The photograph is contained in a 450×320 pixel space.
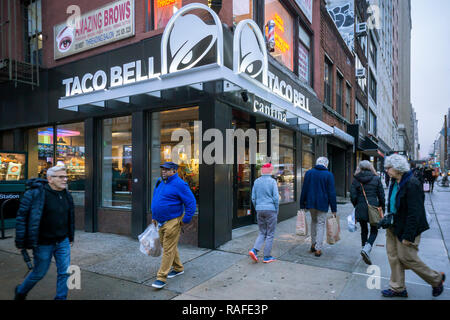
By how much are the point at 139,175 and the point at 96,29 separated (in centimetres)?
437

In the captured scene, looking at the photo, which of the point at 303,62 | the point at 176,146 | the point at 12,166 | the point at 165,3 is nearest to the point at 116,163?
the point at 176,146

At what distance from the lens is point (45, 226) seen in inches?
140

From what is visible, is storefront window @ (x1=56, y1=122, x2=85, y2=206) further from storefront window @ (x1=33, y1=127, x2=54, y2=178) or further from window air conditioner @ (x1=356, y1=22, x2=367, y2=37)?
window air conditioner @ (x1=356, y1=22, x2=367, y2=37)

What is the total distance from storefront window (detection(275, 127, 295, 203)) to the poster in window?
2.59 meters

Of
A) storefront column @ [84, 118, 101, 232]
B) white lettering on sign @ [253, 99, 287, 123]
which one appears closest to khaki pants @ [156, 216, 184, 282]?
white lettering on sign @ [253, 99, 287, 123]

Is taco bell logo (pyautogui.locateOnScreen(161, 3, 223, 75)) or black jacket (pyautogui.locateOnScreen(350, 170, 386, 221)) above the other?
taco bell logo (pyautogui.locateOnScreen(161, 3, 223, 75))

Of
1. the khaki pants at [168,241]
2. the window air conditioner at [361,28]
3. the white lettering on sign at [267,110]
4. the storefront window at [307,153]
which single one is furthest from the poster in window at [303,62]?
the window air conditioner at [361,28]

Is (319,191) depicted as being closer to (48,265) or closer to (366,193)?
(366,193)

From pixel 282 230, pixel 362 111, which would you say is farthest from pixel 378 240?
pixel 362 111

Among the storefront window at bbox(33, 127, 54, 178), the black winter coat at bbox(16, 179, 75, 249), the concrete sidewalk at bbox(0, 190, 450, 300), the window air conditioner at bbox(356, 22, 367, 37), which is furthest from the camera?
the window air conditioner at bbox(356, 22, 367, 37)

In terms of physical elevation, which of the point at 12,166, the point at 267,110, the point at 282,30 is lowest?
the point at 12,166

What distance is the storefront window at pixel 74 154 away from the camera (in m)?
8.91

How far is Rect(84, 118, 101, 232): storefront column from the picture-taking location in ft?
27.3
